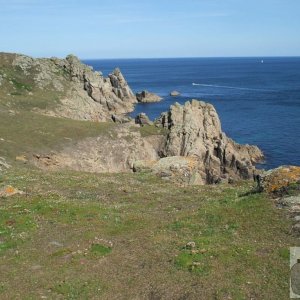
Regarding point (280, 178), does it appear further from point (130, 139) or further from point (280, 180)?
point (130, 139)

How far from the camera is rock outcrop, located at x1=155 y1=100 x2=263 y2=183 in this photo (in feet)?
257

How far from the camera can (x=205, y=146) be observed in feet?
272

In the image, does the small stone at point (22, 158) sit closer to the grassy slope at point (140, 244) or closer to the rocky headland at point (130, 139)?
the rocky headland at point (130, 139)

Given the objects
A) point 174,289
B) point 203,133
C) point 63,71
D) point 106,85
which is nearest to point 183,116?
point 203,133

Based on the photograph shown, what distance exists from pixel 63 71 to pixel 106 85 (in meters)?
22.0

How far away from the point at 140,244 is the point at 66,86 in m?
98.2

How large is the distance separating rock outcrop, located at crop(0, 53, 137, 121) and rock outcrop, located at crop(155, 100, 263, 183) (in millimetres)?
25942

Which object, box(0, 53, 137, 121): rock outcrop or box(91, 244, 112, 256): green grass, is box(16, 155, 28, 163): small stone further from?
box(0, 53, 137, 121): rock outcrop

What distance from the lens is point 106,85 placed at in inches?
5709

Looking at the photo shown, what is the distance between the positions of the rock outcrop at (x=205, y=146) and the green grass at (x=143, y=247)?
39996mm


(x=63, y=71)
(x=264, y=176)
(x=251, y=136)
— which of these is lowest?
(x=251, y=136)

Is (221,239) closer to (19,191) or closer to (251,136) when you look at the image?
(19,191)

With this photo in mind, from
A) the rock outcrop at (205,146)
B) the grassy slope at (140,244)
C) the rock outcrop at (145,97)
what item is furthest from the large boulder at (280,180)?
the rock outcrop at (145,97)

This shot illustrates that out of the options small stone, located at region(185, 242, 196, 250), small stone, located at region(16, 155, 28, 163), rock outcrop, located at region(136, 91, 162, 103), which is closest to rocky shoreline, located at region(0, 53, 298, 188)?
small stone, located at region(16, 155, 28, 163)
